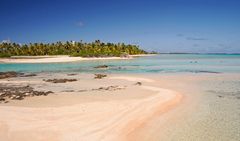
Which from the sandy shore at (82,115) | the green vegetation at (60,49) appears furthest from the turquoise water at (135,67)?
the green vegetation at (60,49)

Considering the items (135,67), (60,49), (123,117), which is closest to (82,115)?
(123,117)

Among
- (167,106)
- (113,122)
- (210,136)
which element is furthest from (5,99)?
(210,136)

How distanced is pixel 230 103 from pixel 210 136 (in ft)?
17.5

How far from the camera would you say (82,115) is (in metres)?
10.2

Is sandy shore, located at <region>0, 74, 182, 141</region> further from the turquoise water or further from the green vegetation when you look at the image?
the green vegetation

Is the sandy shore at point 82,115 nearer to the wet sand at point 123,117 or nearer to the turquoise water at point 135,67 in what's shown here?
the wet sand at point 123,117

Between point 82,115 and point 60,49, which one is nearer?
point 82,115

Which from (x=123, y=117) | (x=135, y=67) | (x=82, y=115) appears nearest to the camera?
(x=123, y=117)

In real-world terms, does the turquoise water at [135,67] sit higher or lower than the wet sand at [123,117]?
lower

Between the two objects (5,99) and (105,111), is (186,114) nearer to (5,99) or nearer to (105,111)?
(105,111)

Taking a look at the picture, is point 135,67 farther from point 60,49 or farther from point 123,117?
point 60,49

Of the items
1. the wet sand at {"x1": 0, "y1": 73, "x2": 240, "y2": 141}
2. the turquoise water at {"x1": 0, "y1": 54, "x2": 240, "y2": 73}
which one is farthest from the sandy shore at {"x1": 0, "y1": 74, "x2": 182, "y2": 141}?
the turquoise water at {"x1": 0, "y1": 54, "x2": 240, "y2": 73}

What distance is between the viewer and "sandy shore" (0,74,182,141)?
8.08 m

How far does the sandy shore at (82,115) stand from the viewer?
8.08 metres
